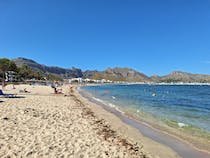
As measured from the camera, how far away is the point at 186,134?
13156 millimetres

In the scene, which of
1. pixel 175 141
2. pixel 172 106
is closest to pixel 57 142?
pixel 175 141

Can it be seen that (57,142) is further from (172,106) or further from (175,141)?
(172,106)

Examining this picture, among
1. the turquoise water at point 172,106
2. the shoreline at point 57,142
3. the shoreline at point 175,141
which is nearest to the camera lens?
the shoreline at point 57,142

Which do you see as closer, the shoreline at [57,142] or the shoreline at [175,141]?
the shoreline at [57,142]

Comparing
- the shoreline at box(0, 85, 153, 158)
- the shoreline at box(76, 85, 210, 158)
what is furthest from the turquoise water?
the shoreline at box(0, 85, 153, 158)

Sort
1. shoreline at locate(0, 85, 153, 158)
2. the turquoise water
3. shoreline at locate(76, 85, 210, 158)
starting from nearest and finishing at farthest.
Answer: shoreline at locate(0, 85, 153, 158)
shoreline at locate(76, 85, 210, 158)
the turquoise water

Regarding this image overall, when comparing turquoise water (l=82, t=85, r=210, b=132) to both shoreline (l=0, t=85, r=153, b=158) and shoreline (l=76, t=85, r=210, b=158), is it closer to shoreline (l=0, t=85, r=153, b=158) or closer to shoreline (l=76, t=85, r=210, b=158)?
shoreline (l=76, t=85, r=210, b=158)

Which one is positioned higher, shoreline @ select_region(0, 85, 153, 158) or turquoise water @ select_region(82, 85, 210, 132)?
shoreline @ select_region(0, 85, 153, 158)

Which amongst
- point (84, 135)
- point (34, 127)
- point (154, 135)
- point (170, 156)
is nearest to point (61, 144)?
point (84, 135)

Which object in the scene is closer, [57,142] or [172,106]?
[57,142]

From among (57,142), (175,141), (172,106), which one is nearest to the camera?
(57,142)

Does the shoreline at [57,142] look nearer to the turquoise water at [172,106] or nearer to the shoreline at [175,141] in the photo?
the shoreline at [175,141]

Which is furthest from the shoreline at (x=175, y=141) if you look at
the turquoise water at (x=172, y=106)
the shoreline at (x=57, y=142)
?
the turquoise water at (x=172, y=106)

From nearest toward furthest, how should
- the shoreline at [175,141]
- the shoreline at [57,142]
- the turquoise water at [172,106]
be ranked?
the shoreline at [57,142] → the shoreline at [175,141] → the turquoise water at [172,106]
